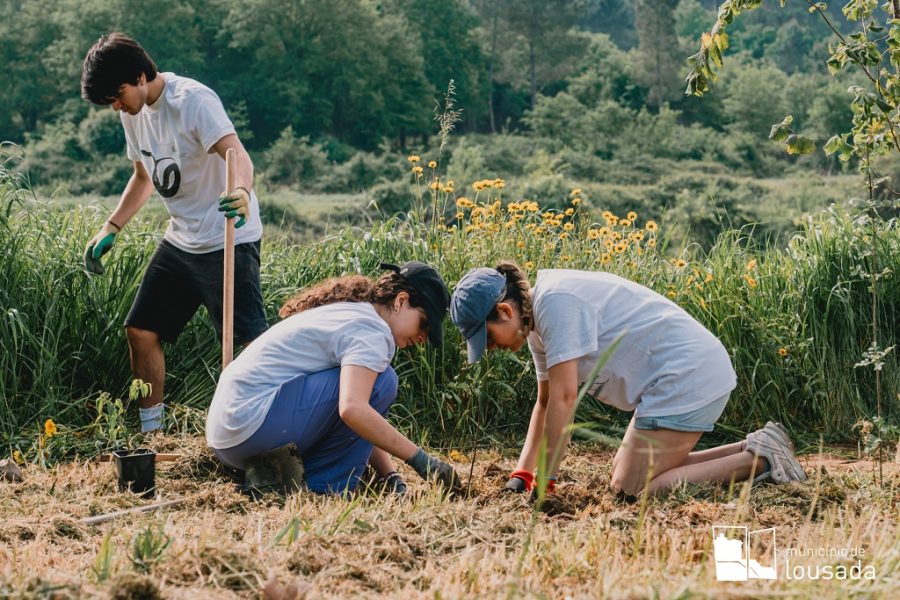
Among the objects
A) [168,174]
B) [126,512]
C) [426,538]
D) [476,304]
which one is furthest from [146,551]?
[168,174]

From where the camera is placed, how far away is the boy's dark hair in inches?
157

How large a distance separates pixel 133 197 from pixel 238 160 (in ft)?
2.72

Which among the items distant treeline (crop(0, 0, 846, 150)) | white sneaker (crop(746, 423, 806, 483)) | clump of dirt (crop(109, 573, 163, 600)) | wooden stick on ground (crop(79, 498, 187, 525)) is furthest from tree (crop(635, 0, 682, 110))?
clump of dirt (crop(109, 573, 163, 600))

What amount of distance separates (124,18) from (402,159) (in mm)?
16723

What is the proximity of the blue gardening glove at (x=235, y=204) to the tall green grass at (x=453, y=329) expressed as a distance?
3.68ft

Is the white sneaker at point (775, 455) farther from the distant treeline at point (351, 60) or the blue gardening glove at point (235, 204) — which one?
the distant treeline at point (351, 60)

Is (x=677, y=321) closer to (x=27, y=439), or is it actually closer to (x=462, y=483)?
(x=462, y=483)

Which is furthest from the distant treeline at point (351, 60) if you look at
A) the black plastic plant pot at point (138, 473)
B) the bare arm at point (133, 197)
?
the black plastic plant pot at point (138, 473)

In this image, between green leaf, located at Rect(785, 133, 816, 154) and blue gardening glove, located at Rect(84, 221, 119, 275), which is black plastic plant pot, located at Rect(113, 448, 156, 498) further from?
green leaf, located at Rect(785, 133, 816, 154)

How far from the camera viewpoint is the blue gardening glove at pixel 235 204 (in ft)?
12.9

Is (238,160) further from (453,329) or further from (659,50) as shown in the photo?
(659,50)

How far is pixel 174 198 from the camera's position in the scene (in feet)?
14.4

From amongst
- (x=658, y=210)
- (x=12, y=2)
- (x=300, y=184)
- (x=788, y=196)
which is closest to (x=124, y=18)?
(x=12, y=2)

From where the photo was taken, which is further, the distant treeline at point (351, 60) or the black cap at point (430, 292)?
the distant treeline at point (351, 60)
